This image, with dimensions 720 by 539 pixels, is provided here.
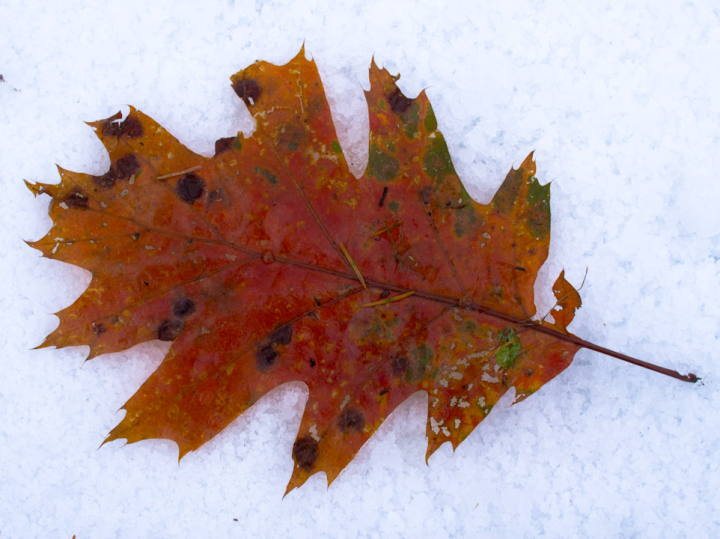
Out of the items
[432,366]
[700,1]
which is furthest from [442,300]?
[700,1]

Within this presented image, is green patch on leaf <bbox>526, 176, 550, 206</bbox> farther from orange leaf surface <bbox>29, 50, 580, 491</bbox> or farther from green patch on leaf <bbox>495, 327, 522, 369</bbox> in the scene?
green patch on leaf <bbox>495, 327, 522, 369</bbox>

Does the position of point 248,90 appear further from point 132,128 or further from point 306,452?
point 306,452

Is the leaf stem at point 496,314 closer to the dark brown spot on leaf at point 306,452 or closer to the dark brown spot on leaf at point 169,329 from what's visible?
the dark brown spot on leaf at point 169,329

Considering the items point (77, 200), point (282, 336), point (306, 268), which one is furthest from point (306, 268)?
point (77, 200)

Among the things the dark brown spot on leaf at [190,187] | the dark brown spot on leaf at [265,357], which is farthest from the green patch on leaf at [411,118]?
the dark brown spot on leaf at [265,357]

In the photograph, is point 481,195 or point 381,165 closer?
point 381,165

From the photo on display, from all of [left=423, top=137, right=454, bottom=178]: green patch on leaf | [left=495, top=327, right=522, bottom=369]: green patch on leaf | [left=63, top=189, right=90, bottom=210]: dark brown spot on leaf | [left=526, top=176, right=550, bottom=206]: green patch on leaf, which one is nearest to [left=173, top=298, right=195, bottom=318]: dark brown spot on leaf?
[left=63, top=189, right=90, bottom=210]: dark brown spot on leaf
